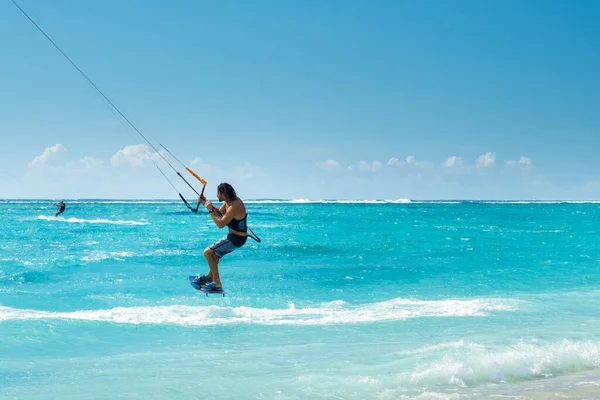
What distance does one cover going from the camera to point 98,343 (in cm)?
1286

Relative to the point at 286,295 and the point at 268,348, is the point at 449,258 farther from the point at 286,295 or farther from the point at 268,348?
the point at 268,348

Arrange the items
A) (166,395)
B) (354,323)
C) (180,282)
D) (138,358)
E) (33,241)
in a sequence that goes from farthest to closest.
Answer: (33,241), (180,282), (354,323), (138,358), (166,395)

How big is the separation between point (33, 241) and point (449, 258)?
30565 millimetres

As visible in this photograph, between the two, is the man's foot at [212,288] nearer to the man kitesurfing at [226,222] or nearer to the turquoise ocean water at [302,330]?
the man kitesurfing at [226,222]

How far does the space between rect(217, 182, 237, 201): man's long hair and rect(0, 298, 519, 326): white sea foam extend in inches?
207

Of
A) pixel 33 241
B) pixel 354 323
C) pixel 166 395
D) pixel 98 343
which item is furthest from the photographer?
pixel 33 241

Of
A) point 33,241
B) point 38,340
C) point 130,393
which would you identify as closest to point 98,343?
point 38,340

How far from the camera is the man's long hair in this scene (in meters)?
10.8

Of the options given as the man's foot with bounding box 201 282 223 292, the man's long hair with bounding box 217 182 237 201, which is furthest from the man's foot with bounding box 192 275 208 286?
the man's long hair with bounding box 217 182 237 201

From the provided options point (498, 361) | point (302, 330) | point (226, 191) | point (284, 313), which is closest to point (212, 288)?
point (226, 191)

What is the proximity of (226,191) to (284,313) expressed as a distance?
664 centimetres

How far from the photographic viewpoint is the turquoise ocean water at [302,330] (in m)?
9.67

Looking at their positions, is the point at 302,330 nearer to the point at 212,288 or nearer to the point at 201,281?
the point at 212,288

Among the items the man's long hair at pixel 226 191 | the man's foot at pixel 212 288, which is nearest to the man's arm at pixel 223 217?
the man's long hair at pixel 226 191
